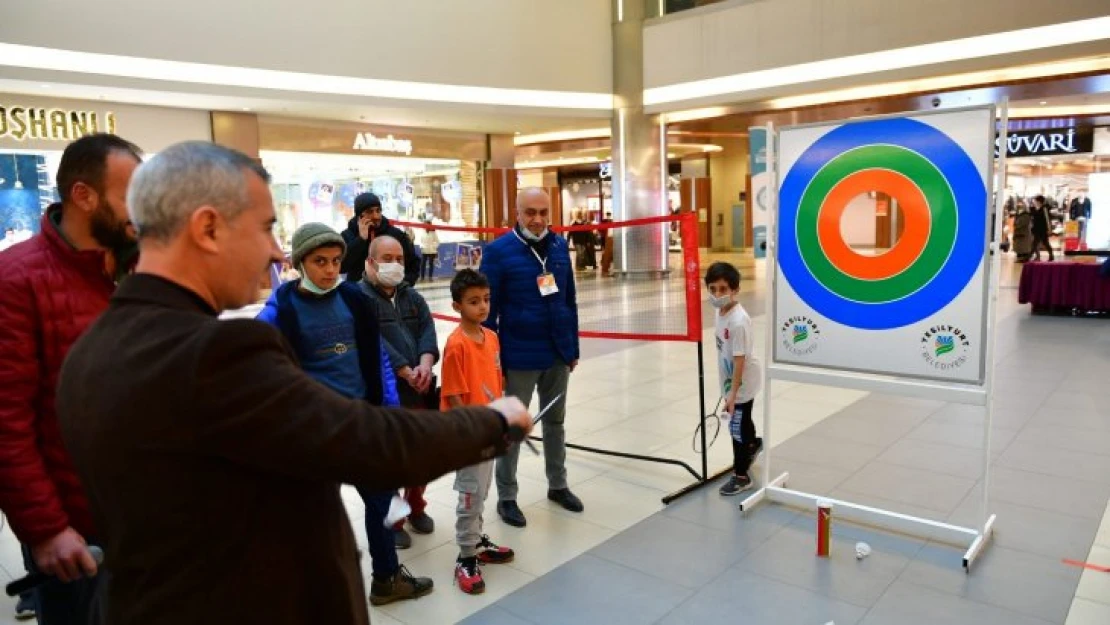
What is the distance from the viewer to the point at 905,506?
4.05 metres

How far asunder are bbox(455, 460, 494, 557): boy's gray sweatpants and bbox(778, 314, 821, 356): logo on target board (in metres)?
1.85

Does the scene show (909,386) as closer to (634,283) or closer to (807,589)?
(807,589)

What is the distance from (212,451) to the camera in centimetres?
99

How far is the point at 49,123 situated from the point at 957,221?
43.6 ft

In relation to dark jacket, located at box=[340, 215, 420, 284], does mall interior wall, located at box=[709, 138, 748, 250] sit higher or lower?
higher

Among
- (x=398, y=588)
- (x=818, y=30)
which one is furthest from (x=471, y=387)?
(x=818, y=30)

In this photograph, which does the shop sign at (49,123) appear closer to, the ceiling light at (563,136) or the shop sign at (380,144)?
the shop sign at (380,144)

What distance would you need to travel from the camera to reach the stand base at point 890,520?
348 cm

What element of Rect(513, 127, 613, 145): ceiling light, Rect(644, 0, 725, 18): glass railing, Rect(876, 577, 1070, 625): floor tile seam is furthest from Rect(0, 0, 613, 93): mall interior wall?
Rect(876, 577, 1070, 625): floor tile seam

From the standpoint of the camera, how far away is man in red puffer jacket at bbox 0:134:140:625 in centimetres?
176

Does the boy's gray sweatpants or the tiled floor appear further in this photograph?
the boy's gray sweatpants

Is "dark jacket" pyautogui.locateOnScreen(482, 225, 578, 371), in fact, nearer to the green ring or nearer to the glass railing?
the green ring

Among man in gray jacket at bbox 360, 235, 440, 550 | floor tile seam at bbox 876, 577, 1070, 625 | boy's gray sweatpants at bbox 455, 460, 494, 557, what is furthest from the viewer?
man in gray jacket at bbox 360, 235, 440, 550

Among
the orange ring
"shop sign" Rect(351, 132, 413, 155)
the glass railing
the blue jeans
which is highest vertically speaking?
the glass railing
